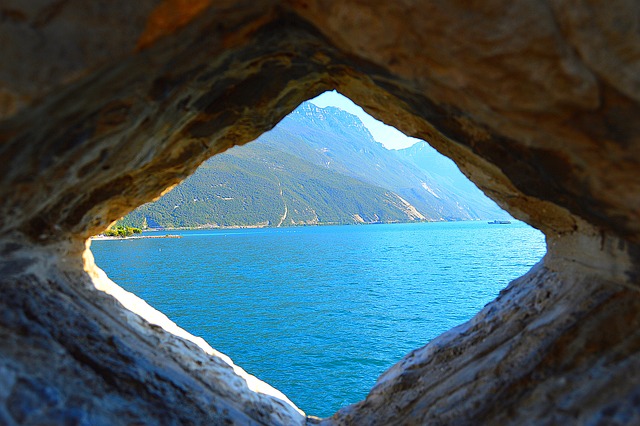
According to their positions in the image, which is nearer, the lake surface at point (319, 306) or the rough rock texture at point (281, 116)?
the rough rock texture at point (281, 116)

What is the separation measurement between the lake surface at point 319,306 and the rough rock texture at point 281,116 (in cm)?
1090

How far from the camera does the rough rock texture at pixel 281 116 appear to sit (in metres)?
3.80

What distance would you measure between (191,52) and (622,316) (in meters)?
7.07

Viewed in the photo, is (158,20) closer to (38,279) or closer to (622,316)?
(38,279)

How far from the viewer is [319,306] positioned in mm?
35875

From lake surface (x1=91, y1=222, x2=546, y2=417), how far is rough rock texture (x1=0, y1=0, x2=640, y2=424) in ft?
35.8

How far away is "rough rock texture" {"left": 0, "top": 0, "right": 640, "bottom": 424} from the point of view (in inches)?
149

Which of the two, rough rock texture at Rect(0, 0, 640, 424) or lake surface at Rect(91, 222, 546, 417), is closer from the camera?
rough rock texture at Rect(0, 0, 640, 424)

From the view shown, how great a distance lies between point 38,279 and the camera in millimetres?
6980

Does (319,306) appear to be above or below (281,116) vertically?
below

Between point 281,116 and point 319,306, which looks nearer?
point 281,116

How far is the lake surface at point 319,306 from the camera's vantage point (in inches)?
817

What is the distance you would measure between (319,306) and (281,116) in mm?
29311

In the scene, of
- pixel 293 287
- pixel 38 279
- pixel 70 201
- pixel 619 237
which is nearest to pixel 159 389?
pixel 38 279
